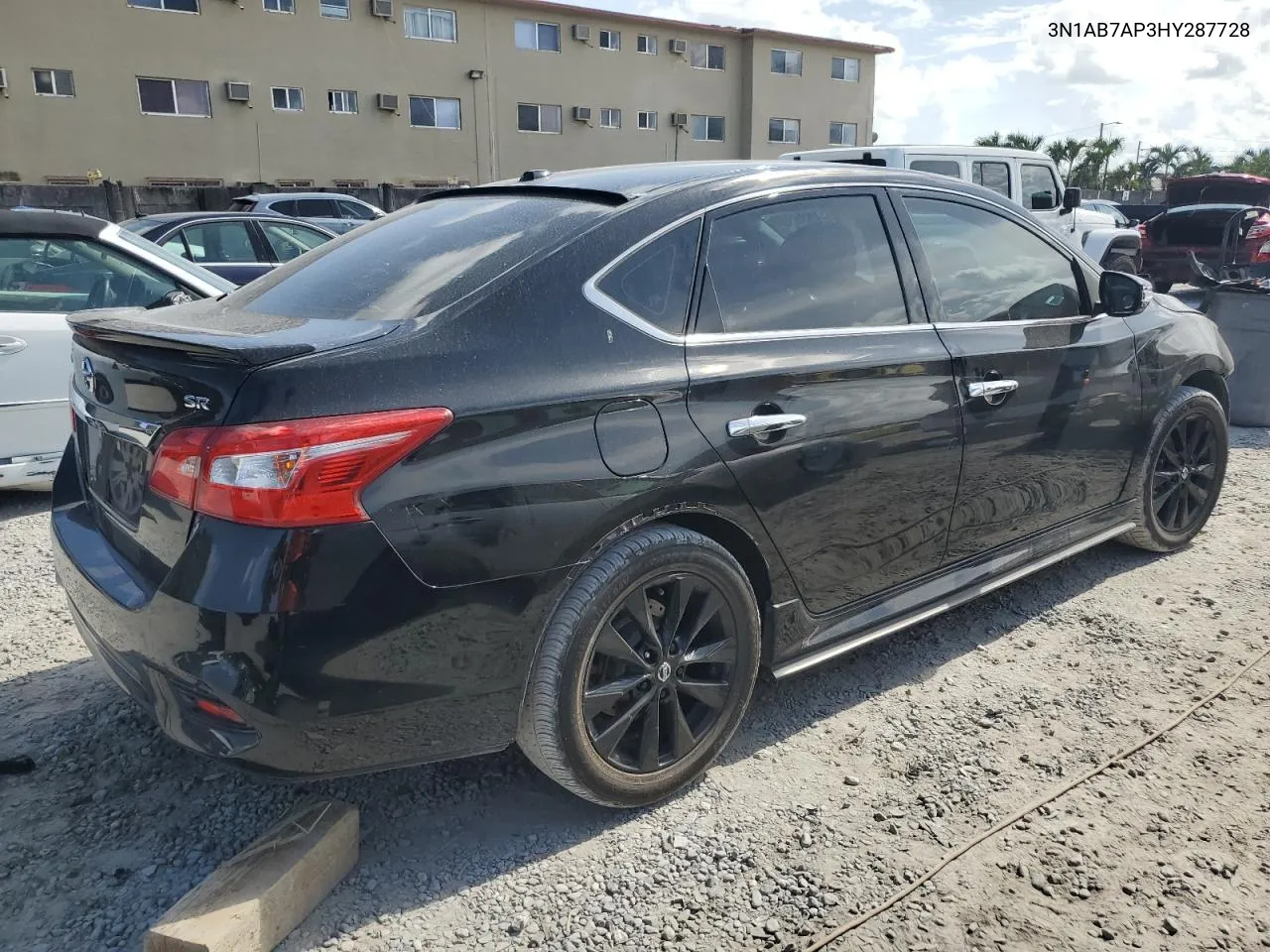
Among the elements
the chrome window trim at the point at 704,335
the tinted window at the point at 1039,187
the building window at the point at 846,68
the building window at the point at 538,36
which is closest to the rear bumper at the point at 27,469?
the chrome window trim at the point at 704,335

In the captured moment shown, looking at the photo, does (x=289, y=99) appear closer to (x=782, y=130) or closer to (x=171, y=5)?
(x=171, y=5)

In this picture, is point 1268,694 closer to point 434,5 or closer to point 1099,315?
point 1099,315

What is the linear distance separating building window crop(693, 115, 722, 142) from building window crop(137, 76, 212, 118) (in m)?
17.4

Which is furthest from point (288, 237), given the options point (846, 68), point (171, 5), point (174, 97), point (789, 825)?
point (846, 68)

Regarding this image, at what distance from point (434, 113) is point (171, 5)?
7.99 m

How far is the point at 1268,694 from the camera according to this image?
3256 millimetres

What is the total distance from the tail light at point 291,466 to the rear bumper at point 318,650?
5 cm

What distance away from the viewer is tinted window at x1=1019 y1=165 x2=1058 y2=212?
1065 cm

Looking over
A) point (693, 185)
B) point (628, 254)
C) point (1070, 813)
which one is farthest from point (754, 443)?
point (1070, 813)

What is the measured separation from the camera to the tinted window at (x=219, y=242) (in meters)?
9.24

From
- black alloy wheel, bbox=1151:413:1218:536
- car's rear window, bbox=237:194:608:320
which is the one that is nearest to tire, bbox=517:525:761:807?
car's rear window, bbox=237:194:608:320

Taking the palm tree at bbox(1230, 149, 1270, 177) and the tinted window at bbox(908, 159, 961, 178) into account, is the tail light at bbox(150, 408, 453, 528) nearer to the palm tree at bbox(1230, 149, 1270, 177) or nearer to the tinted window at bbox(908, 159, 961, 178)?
the tinted window at bbox(908, 159, 961, 178)

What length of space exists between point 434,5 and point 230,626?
108 ft

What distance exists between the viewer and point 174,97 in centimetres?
2755
